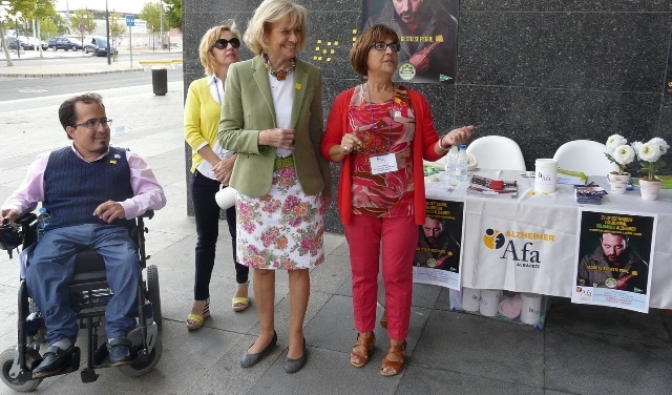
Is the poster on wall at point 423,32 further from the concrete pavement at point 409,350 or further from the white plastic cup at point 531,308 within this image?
the white plastic cup at point 531,308

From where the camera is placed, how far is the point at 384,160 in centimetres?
300

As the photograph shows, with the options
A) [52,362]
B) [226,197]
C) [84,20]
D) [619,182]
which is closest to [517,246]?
[619,182]

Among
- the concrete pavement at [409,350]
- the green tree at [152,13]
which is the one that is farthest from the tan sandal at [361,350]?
the green tree at [152,13]

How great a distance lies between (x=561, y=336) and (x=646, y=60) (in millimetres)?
2239

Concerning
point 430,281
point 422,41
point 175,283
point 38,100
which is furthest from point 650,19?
point 38,100

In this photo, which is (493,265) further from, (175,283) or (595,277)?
(175,283)

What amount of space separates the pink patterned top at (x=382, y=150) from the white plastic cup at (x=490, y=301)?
1.01 meters

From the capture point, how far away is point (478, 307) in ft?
12.7

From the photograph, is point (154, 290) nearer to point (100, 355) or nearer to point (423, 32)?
point (100, 355)

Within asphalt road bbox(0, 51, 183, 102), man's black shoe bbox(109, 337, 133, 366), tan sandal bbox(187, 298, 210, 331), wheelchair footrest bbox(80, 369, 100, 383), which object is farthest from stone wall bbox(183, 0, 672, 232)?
asphalt road bbox(0, 51, 183, 102)

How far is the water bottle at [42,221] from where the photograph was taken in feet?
10.4

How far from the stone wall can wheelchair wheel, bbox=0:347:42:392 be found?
348 centimetres

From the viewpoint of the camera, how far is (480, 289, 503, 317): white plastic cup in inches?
148

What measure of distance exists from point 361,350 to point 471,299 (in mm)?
914
